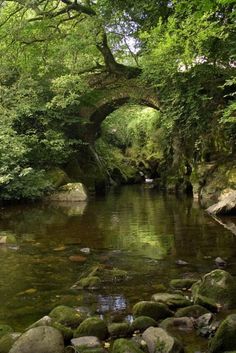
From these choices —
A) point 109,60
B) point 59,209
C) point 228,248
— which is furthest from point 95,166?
point 228,248

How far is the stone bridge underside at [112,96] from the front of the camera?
2162cm

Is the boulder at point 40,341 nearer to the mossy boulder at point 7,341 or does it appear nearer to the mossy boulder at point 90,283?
the mossy boulder at point 7,341

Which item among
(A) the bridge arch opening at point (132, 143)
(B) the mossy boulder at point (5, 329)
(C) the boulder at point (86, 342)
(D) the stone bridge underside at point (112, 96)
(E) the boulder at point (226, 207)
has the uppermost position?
(D) the stone bridge underside at point (112, 96)

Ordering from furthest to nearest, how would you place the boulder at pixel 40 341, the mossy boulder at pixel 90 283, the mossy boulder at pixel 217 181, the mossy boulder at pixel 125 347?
the mossy boulder at pixel 217 181, the mossy boulder at pixel 90 283, the boulder at pixel 40 341, the mossy boulder at pixel 125 347

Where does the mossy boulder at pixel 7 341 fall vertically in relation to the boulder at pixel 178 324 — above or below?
above

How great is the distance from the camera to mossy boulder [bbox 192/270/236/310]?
17.4ft

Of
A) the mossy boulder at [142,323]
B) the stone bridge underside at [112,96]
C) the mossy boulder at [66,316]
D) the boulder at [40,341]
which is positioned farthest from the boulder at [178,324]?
the stone bridge underside at [112,96]

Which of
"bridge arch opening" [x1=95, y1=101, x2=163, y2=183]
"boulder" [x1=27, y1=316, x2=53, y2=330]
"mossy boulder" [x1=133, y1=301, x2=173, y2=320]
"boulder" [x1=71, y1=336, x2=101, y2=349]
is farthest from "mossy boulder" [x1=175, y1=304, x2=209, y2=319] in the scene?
"bridge arch opening" [x1=95, y1=101, x2=163, y2=183]

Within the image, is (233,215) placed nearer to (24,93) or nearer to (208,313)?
(208,313)

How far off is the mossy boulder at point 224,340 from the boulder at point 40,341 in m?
1.45

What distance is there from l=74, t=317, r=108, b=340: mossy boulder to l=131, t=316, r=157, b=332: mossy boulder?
0.32 metres

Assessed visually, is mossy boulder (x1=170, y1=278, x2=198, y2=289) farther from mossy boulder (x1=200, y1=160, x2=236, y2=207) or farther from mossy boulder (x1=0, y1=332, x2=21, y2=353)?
mossy boulder (x1=200, y1=160, x2=236, y2=207)

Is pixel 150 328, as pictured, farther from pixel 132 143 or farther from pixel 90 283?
pixel 132 143

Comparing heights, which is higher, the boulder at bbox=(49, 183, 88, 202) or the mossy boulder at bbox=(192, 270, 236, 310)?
the boulder at bbox=(49, 183, 88, 202)
